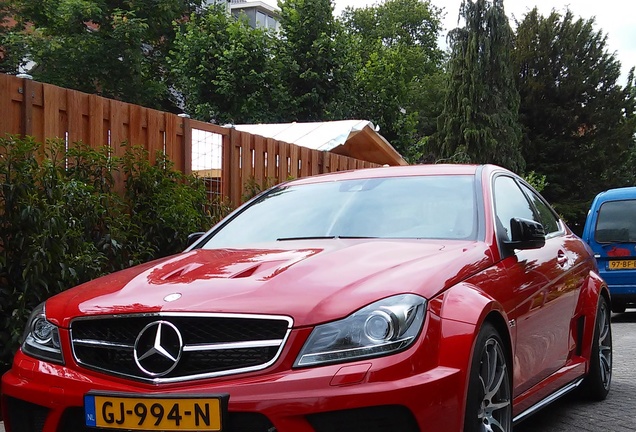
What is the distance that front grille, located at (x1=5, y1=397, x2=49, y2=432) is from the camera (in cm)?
339

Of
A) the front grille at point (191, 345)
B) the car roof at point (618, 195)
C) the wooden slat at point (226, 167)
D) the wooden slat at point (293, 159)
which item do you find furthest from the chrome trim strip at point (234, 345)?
the car roof at point (618, 195)

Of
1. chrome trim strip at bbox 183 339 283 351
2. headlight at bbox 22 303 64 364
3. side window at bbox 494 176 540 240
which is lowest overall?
headlight at bbox 22 303 64 364

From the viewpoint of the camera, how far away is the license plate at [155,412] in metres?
2.99

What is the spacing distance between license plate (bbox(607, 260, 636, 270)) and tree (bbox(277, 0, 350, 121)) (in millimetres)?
17171

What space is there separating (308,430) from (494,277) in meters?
1.38

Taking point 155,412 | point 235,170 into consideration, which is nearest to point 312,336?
point 155,412

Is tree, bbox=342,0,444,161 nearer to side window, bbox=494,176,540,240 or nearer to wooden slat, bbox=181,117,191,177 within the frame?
wooden slat, bbox=181,117,191,177

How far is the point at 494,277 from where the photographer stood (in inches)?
156

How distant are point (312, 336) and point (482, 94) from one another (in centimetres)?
4295

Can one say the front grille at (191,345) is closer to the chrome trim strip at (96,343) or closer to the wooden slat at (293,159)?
the chrome trim strip at (96,343)

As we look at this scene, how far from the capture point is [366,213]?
4617 millimetres

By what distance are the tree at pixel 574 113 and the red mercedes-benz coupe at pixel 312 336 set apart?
124 ft

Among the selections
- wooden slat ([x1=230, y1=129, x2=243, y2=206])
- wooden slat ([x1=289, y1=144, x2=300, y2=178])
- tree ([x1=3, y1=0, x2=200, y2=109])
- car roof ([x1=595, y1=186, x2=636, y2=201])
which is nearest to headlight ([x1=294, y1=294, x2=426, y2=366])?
wooden slat ([x1=230, y1=129, x2=243, y2=206])

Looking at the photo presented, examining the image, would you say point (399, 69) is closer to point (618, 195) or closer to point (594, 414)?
point (618, 195)
